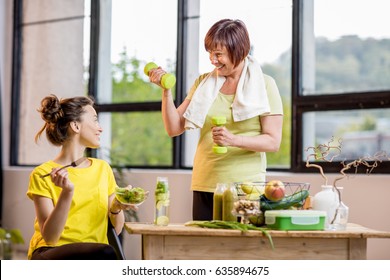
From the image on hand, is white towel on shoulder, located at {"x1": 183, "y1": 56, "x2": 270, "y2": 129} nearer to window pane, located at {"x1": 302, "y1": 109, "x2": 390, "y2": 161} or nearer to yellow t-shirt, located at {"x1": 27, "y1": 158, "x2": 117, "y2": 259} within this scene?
yellow t-shirt, located at {"x1": 27, "y1": 158, "x2": 117, "y2": 259}

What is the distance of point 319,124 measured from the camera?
15.7ft

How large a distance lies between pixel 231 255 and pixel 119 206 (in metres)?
0.48

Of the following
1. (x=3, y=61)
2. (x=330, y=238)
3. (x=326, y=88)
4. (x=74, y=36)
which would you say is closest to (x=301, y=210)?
(x=330, y=238)

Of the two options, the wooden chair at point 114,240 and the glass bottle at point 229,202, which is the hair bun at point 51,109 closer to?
the wooden chair at point 114,240

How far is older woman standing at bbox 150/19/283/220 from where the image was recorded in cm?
283

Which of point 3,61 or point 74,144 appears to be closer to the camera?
point 74,144

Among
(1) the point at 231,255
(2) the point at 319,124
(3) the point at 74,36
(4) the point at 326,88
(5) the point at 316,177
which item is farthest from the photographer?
(3) the point at 74,36

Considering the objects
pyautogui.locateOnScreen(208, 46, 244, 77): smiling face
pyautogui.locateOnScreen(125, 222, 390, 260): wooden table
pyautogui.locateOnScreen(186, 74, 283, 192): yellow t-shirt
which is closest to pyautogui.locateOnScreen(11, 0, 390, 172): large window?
pyautogui.locateOnScreen(186, 74, 283, 192): yellow t-shirt

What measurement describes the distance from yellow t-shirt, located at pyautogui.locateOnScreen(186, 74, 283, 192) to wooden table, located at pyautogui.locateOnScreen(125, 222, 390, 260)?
0.48m

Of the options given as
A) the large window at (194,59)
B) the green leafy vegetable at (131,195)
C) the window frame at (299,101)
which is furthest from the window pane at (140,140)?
the green leafy vegetable at (131,195)

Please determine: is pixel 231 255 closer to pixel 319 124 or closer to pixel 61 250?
pixel 61 250

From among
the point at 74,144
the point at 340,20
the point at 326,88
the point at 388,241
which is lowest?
the point at 388,241

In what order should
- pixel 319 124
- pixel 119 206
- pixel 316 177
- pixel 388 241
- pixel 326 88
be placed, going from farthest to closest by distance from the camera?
pixel 326 88 < pixel 319 124 < pixel 316 177 < pixel 388 241 < pixel 119 206

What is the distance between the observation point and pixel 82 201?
2715mm
